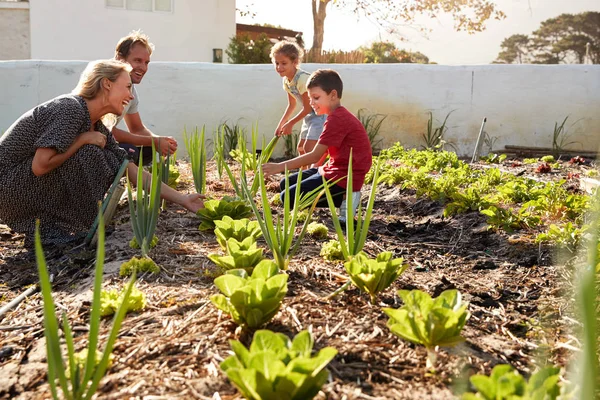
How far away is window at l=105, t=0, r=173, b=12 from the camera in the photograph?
13250 mm

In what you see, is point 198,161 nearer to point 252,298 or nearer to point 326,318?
point 326,318

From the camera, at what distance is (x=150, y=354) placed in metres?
1.49

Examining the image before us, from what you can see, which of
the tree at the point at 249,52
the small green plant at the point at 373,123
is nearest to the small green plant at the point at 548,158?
the small green plant at the point at 373,123

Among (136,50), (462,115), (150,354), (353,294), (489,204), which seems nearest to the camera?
(150,354)

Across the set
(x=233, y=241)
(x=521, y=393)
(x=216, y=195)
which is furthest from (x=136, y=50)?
(x=521, y=393)

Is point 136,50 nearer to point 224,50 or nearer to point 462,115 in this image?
point 462,115

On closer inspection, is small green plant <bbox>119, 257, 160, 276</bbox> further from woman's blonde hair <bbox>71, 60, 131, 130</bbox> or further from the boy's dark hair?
the boy's dark hair

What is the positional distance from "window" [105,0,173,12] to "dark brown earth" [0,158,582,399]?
1159cm

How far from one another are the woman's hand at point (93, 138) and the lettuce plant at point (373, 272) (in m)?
1.52

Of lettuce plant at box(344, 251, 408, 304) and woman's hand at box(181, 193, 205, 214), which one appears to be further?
woman's hand at box(181, 193, 205, 214)

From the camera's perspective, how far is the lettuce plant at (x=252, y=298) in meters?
1.48

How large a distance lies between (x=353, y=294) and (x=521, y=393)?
0.88 m

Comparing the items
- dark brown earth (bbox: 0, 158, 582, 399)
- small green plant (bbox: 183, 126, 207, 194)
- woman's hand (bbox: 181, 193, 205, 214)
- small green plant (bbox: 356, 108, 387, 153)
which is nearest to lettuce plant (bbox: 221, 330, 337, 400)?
dark brown earth (bbox: 0, 158, 582, 399)

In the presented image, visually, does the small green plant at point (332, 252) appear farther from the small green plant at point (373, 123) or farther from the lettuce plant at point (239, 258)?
the small green plant at point (373, 123)
